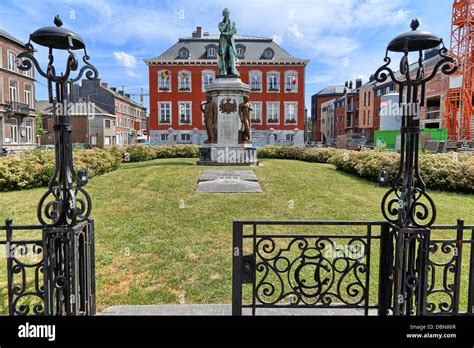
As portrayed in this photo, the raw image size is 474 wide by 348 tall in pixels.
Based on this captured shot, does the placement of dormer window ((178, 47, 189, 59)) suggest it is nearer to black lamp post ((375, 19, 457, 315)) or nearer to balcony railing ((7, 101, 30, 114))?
balcony railing ((7, 101, 30, 114))

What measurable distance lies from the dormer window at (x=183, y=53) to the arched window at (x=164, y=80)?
2.78 metres

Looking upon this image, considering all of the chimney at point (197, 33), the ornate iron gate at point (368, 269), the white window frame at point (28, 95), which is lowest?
the ornate iron gate at point (368, 269)

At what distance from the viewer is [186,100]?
146 feet

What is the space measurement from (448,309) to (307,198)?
6521 mm

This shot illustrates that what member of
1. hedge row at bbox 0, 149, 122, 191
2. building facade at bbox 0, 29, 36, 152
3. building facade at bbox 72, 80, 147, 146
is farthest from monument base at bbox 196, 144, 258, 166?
building facade at bbox 72, 80, 147, 146

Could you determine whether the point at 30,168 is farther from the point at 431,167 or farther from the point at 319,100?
the point at 319,100

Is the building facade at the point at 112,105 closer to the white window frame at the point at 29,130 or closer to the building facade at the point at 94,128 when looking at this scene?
the building facade at the point at 94,128

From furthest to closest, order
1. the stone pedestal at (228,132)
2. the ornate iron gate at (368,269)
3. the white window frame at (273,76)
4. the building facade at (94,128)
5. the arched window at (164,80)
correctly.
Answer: the building facade at (94,128)
the white window frame at (273,76)
the arched window at (164,80)
the stone pedestal at (228,132)
the ornate iron gate at (368,269)

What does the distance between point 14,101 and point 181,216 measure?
38662 millimetres

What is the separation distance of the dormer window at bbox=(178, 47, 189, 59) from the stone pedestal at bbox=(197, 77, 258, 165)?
28.2 meters

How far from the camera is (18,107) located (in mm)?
37094

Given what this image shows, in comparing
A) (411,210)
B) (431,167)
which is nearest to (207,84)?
(431,167)

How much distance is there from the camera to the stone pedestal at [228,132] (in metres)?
18.2

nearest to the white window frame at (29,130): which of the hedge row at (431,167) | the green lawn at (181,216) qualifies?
the green lawn at (181,216)
